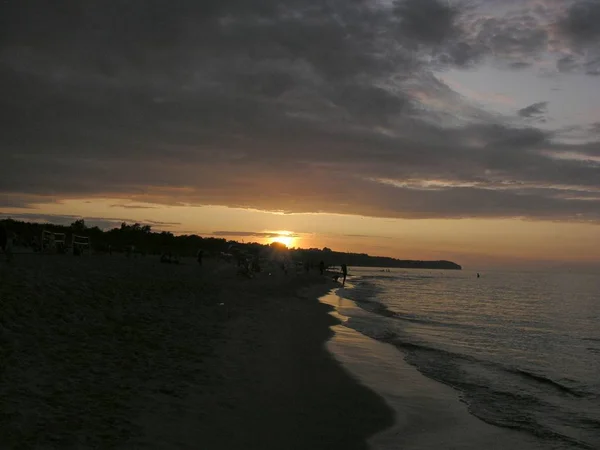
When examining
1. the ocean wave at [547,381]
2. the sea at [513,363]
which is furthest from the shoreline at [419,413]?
the ocean wave at [547,381]

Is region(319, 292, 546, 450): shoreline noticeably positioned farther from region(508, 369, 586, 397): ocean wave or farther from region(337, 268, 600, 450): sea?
region(508, 369, 586, 397): ocean wave

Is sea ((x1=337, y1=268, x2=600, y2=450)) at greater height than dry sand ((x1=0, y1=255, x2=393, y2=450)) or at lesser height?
lesser

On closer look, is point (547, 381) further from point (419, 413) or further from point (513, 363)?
point (419, 413)

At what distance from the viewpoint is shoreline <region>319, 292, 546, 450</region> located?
866cm

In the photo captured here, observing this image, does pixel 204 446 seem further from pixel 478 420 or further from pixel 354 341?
pixel 354 341

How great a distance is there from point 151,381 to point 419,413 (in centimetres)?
547

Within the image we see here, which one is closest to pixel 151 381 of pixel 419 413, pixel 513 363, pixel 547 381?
pixel 419 413

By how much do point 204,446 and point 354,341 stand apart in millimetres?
13284

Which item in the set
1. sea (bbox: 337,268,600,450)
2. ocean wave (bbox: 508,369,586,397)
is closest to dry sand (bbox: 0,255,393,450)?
sea (bbox: 337,268,600,450)

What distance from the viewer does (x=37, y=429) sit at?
20.8 ft

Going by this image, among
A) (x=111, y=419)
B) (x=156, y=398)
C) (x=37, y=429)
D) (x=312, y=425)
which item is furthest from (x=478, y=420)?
(x=37, y=429)

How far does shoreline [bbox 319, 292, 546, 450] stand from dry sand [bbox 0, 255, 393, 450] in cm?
40

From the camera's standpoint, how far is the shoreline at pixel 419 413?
8656 mm

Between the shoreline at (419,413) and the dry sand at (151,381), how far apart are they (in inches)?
15.9
